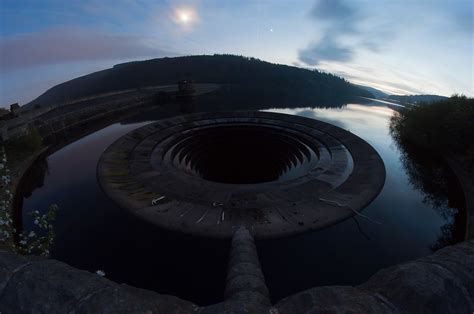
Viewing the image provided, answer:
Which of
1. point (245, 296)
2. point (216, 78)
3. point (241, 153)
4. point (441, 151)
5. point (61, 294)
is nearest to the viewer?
point (61, 294)

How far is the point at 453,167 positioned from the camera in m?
26.8

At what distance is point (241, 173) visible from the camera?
38219mm

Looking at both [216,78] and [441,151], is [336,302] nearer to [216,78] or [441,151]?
[441,151]

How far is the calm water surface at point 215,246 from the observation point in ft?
40.5

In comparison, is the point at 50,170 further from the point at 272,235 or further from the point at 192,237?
the point at 272,235

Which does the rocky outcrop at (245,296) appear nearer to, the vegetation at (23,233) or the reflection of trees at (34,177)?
the vegetation at (23,233)

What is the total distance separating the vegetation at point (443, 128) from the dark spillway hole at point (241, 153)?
53.7 ft

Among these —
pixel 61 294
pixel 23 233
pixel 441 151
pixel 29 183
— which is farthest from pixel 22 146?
pixel 441 151

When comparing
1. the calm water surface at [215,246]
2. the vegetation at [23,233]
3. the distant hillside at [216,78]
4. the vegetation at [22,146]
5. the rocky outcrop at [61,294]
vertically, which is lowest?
the calm water surface at [215,246]

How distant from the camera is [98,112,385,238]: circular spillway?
55.4ft

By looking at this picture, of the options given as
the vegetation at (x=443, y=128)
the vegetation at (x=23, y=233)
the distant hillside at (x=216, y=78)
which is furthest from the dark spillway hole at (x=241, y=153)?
the distant hillside at (x=216, y=78)

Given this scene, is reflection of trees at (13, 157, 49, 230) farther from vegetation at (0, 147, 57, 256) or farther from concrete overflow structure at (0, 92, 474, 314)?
concrete overflow structure at (0, 92, 474, 314)

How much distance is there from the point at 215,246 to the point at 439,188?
23.0 meters

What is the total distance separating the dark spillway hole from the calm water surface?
1246cm
